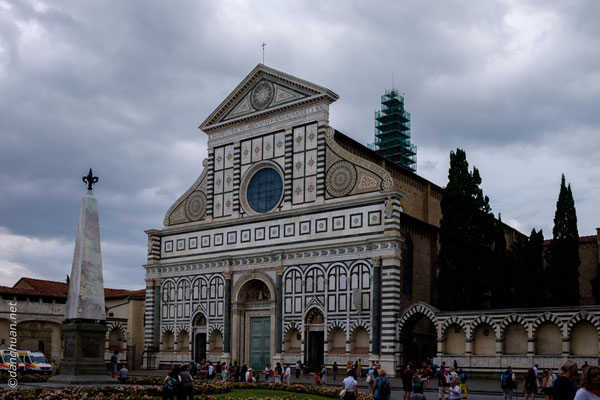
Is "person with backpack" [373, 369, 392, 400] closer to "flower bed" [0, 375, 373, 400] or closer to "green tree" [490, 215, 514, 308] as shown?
"flower bed" [0, 375, 373, 400]

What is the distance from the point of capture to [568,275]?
3822cm

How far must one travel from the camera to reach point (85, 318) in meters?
23.4

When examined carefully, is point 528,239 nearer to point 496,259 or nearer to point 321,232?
point 496,259

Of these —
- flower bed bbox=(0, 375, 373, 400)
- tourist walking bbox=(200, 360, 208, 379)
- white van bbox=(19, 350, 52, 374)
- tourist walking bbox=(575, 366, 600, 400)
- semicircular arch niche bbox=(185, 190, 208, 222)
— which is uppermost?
semicircular arch niche bbox=(185, 190, 208, 222)

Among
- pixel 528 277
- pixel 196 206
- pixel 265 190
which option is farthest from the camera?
pixel 196 206

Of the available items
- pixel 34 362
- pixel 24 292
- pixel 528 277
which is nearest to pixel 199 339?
pixel 34 362

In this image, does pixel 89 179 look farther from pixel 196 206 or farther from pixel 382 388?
pixel 196 206

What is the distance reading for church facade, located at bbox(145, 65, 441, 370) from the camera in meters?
38.9

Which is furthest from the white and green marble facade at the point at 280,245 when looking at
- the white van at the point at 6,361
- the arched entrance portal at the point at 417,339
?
the white van at the point at 6,361

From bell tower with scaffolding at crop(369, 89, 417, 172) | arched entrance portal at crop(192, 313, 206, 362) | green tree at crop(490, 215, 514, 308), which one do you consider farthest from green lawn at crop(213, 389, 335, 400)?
bell tower with scaffolding at crop(369, 89, 417, 172)

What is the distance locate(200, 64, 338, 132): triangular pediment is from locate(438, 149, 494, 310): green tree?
932 cm

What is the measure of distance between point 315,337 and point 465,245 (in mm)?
10254

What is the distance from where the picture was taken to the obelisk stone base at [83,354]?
23.0m

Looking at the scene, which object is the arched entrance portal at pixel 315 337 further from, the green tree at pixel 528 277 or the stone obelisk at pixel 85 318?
the stone obelisk at pixel 85 318
